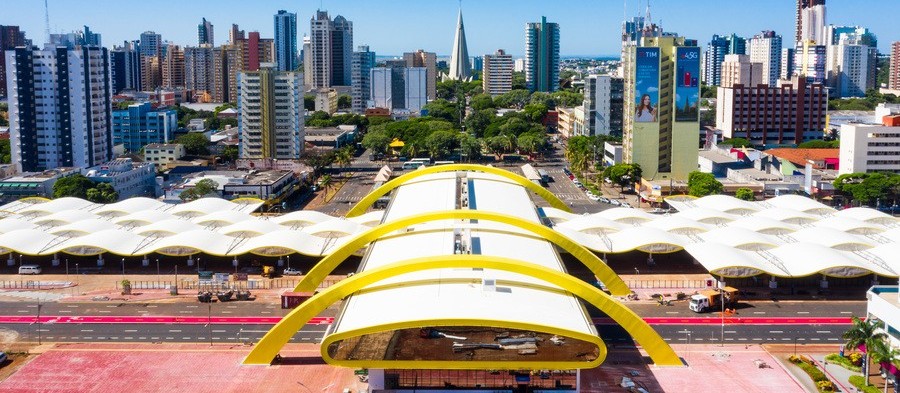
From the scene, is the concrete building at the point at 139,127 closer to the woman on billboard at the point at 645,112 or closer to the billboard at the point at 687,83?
the woman on billboard at the point at 645,112

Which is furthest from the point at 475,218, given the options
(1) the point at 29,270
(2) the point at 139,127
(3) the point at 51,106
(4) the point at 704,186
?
(2) the point at 139,127

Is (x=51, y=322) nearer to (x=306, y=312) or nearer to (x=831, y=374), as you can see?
(x=306, y=312)

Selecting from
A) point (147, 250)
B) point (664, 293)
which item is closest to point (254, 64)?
point (147, 250)

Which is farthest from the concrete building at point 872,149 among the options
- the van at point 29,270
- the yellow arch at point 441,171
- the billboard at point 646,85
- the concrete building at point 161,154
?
the concrete building at point 161,154

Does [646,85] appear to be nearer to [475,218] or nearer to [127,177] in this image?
[475,218]

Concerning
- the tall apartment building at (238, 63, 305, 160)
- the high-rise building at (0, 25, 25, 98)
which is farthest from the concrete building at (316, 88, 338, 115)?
the high-rise building at (0, 25, 25, 98)

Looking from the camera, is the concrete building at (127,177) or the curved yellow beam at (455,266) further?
the concrete building at (127,177)
